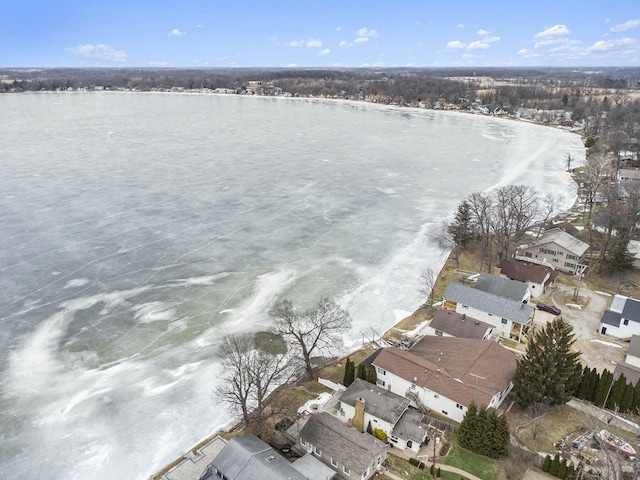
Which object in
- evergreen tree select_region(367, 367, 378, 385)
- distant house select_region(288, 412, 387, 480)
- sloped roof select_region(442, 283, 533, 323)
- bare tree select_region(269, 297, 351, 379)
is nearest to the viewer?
distant house select_region(288, 412, 387, 480)

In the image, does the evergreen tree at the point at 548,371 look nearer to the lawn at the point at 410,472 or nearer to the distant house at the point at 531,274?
the lawn at the point at 410,472

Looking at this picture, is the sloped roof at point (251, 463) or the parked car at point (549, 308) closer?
the sloped roof at point (251, 463)

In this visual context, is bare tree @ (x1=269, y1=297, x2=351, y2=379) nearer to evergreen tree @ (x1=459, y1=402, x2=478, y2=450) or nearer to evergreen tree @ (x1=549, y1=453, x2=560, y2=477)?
evergreen tree @ (x1=459, y1=402, x2=478, y2=450)

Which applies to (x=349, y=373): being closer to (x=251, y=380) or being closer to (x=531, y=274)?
(x=251, y=380)

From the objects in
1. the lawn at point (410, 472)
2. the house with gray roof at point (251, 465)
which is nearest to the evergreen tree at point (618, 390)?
the lawn at point (410, 472)

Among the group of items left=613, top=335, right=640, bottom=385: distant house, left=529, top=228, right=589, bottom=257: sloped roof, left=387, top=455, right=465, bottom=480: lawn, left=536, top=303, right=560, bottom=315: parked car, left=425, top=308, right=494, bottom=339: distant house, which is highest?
left=529, top=228, right=589, bottom=257: sloped roof

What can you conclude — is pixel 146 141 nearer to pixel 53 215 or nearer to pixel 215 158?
pixel 215 158

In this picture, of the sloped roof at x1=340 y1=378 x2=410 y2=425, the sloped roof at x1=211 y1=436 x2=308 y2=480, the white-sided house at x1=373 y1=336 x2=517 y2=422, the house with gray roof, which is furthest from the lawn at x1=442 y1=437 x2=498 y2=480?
the sloped roof at x1=211 y1=436 x2=308 y2=480
